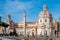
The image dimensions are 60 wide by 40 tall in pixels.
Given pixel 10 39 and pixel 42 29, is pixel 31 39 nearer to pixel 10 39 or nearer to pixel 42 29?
pixel 10 39

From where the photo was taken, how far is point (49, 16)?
74.0 meters

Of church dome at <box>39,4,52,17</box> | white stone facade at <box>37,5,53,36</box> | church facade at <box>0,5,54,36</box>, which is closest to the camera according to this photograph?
church facade at <box>0,5,54,36</box>

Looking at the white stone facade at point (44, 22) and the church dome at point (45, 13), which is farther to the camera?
the church dome at point (45, 13)

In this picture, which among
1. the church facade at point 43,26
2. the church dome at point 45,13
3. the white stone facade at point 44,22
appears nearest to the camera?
the church facade at point 43,26

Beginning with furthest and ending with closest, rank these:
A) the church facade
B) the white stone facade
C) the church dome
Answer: the church dome, the white stone facade, the church facade

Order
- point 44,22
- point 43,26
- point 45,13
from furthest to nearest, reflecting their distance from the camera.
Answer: point 45,13, point 44,22, point 43,26

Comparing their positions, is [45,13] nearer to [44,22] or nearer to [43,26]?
[44,22]

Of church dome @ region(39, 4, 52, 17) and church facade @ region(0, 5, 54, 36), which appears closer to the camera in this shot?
church facade @ region(0, 5, 54, 36)

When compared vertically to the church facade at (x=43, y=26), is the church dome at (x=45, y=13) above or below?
above

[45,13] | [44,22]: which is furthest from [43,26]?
[45,13]

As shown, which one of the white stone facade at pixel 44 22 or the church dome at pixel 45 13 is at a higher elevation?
the church dome at pixel 45 13

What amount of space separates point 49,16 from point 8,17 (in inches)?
689

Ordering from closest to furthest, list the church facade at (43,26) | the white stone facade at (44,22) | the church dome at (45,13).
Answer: the church facade at (43,26), the white stone facade at (44,22), the church dome at (45,13)

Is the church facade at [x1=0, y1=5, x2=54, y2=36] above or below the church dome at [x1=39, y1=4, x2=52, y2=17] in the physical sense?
below
